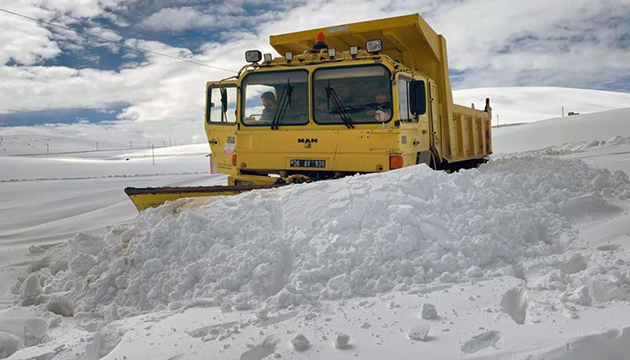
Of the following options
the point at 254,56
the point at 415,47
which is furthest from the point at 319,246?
the point at 415,47

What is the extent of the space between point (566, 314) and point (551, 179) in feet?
10.9

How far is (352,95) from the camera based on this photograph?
6.23m

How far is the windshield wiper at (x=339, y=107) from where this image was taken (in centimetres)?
616

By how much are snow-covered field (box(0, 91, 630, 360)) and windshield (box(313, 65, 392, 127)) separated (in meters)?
1.48

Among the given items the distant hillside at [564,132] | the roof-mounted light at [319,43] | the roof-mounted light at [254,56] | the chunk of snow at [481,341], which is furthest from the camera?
the distant hillside at [564,132]

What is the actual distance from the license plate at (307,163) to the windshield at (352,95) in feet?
1.79

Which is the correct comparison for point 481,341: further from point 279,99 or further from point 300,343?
point 279,99

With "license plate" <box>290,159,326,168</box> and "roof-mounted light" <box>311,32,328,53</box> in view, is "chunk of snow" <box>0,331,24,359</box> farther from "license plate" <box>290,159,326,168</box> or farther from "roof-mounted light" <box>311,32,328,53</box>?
"roof-mounted light" <box>311,32,328,53</box>

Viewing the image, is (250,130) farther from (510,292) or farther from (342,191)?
(510,292)

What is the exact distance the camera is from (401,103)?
6.03 m

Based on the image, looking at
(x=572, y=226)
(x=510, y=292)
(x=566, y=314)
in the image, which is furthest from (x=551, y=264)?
(x=572, y=226)

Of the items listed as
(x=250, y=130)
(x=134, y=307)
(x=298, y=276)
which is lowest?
(x=134, y=307)

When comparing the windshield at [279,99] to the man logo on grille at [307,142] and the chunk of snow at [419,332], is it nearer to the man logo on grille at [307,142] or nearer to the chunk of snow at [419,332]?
the man logo on grille at [307,142]

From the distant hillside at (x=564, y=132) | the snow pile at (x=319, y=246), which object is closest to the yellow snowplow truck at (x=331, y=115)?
the snow pile at (x=319, y=246)
